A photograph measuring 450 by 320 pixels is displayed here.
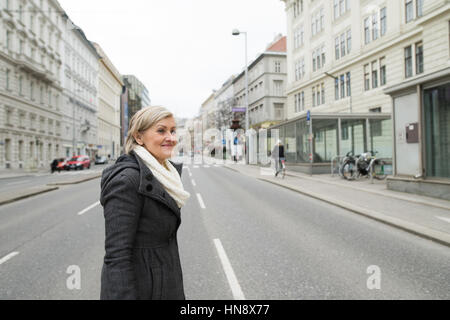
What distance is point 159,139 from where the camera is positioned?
72.6 inches

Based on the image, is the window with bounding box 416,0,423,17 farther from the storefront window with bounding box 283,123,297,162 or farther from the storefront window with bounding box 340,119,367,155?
the storefront window with bounding box 283,123,297,162

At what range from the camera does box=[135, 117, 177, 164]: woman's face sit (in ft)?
6.04

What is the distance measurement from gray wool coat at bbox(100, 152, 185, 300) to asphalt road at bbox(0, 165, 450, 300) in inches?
69.3

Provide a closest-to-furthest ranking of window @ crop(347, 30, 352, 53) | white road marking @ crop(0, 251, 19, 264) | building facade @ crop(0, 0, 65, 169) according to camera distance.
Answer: white road marking @ crop(0, 251, 19, 264)
window @ crop(347, 30, 352, 53)
building facade @ crop(0, 0, 65, 169)

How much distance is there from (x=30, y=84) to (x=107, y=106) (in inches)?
1557

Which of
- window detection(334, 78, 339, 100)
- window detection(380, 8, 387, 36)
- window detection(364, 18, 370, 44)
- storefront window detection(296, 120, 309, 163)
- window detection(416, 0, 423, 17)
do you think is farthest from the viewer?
window detection(334, 78, 339, 100)

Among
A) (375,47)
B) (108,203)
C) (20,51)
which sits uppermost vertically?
(20,51)

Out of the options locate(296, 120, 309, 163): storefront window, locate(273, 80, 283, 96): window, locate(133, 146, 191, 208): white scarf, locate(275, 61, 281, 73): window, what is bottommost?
locate(133, 146, 191, 208): white scarf

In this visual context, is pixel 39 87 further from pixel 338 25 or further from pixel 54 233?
pixel 54 233

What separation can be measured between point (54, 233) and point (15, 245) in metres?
0.85

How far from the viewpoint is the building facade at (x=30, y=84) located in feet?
106

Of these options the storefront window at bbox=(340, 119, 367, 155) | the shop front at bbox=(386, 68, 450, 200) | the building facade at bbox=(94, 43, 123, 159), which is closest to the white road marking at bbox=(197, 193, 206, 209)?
the shop front at bbox=(386, 68, 450, 200)
